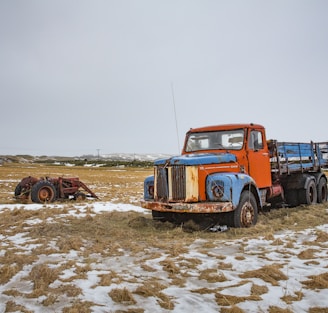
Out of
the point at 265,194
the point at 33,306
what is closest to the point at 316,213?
the point at 265,194

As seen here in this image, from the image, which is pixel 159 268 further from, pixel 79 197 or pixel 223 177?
pixel 79 197

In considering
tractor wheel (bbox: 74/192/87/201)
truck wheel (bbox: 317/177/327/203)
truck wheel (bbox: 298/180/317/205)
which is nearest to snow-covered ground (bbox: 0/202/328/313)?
truck wheel (bbox: 298/180/317/205)

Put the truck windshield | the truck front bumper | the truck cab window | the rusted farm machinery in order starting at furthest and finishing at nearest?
the rusted farm machinery, the truck cab window, the truck windshield, the truck front bumper

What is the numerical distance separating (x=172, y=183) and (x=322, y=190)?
339 inches

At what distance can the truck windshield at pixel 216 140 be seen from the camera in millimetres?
9781

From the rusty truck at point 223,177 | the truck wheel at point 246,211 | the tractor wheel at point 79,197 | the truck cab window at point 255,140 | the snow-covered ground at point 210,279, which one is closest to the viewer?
the snow-covered ground at point 210,279

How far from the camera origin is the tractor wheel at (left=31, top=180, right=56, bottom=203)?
14422 millimetres

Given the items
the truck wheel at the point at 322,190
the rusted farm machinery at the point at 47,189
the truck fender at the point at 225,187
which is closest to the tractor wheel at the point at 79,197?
the rusted farm machinery at the point at 47,189

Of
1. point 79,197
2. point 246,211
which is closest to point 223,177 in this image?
point 246,211

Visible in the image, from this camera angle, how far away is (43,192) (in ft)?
48.2

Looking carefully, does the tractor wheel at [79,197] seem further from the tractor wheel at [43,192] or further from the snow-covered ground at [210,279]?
the snow-covered ground at [210,279]

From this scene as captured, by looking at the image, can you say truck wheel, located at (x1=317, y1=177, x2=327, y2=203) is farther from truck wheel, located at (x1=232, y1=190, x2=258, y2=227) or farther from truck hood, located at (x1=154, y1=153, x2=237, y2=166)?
truck hood, located at (x1=154, y1=153, x2=237, y2=166)

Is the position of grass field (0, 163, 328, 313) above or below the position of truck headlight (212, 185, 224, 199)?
below

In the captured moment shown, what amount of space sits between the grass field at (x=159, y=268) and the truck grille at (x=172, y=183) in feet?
2.58
